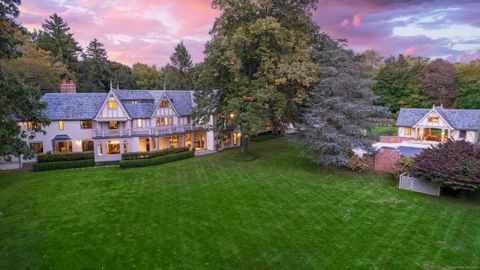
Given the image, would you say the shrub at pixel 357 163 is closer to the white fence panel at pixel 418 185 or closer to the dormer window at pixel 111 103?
the white fence panel at pixel 418 185

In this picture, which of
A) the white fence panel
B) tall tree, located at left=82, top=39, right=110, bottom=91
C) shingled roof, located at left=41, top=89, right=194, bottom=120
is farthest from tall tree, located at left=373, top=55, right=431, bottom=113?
tall tree, located at left=82, top=39, right=110, bottom=91

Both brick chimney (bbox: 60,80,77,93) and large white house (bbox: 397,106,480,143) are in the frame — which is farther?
large white house (bbox: 397,106,480,143)

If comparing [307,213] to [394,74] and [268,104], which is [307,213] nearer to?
[268,104]

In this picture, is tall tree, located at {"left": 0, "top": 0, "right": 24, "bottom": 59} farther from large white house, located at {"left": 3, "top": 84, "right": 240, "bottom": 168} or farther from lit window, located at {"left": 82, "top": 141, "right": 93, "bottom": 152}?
lit window, located at {"left": 82, "top": 141, "right": 93, "bottom": 152}

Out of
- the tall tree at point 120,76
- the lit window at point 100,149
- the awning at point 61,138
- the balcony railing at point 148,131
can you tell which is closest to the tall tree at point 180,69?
the tall tree at point 120,76

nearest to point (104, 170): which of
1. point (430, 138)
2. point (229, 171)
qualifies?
point (229, 171)

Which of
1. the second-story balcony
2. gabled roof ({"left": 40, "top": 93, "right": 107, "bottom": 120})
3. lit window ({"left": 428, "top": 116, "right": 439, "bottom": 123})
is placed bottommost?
the second-story balcony

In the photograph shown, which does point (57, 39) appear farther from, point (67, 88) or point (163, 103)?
point (163, 103)
